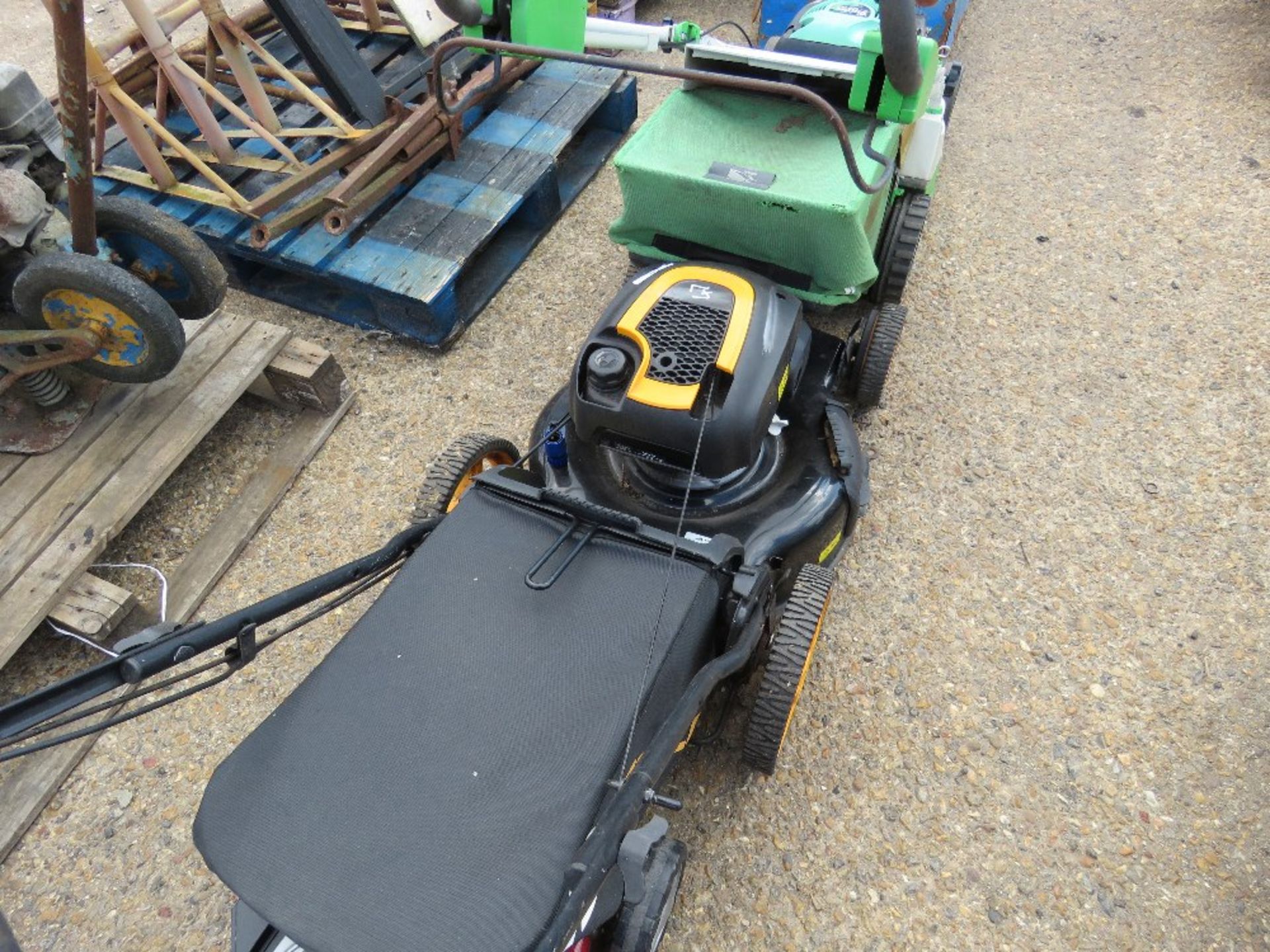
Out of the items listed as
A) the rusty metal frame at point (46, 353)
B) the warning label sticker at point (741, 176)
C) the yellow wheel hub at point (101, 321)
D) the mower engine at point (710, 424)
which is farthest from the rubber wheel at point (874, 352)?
the rusty metal frame at point (46, 353)

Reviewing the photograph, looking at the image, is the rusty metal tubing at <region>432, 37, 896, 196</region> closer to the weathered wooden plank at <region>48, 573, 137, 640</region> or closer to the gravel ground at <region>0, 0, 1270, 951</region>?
the gravel ground at <region>0, 0, 1270, 951</region>

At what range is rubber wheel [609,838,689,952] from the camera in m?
1.42

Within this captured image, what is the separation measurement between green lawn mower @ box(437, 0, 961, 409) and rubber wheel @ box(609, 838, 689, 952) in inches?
58.1

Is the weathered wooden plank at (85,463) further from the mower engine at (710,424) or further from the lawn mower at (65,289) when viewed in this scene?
the mower engine at (710,424)

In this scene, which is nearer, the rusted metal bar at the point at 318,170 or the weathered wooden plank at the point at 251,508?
the weathered wooden plank at the point at 251,508

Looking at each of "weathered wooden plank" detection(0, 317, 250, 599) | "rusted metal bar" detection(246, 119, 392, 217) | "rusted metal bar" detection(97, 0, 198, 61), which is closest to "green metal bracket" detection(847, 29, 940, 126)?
"rusted metal bar" detection(246, 119, 392, 217)

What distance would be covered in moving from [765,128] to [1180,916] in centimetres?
212

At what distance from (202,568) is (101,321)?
700mm

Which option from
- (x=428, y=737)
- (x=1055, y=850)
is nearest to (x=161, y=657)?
(x=428, y=737)

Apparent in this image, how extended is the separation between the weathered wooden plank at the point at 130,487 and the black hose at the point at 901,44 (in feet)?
6.16

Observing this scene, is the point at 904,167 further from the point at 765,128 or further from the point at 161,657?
the point at 161,657

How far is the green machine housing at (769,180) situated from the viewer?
2.04 metres

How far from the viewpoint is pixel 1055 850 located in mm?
1779

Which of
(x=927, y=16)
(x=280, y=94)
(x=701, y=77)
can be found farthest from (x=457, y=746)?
(x=927, y=16)
